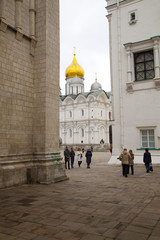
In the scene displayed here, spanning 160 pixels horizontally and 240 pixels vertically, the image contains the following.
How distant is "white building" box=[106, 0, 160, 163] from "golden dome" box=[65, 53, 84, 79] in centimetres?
4620

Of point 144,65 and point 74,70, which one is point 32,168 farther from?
point 74,70

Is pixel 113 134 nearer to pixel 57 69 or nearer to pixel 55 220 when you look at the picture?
pixel 57 69

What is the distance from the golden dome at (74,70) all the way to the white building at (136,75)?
1819 inches

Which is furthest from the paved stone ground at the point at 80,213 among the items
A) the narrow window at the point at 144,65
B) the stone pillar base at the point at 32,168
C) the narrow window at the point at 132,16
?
the narrow window at the point at 132,16

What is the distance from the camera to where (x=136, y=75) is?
17.1 m

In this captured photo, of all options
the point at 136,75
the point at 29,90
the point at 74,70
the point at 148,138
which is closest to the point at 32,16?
the point at 29,90

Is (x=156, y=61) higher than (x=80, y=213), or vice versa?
(x=156, y=61)

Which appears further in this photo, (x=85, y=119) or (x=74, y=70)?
(x=74, y=70)

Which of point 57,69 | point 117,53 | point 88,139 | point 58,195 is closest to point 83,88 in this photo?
point 88,139

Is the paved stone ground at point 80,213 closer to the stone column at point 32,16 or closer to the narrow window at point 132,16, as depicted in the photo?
the stone column at point 32,16

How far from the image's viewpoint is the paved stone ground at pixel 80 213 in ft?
13.2

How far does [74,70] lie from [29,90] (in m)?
56.0

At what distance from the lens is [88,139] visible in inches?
2154

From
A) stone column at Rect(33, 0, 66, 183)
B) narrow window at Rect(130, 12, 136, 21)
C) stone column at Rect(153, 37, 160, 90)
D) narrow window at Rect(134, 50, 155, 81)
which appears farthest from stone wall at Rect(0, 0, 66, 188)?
narrow window at Rect(130, 12, 136, 21)
